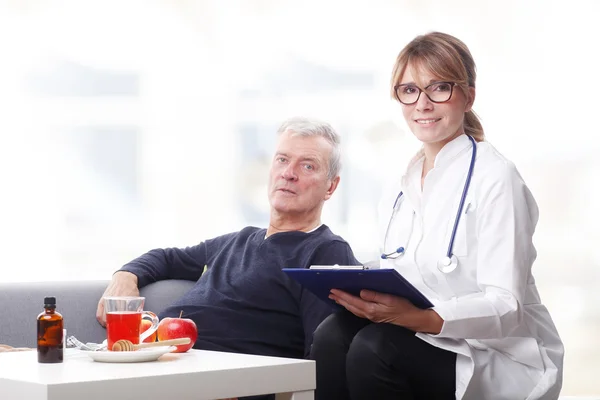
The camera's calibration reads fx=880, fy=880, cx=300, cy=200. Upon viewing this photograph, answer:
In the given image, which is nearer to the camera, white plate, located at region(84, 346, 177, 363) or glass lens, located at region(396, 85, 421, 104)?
white plate, located at region(84, 346, 177, 363)

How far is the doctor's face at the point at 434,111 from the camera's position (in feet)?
6.64

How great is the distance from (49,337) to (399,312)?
0.69 m

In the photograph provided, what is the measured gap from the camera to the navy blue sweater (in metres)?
2.38

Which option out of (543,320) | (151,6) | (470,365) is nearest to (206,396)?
(470,365)

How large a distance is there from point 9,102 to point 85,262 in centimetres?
92

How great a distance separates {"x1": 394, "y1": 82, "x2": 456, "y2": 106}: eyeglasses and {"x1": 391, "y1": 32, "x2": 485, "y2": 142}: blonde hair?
2 centimetres

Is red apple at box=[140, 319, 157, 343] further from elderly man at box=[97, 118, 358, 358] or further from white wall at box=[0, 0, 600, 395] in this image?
white wall at box=[0, 0, 600, 395]

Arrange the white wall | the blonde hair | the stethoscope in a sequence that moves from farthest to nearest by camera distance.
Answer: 1. the white wall
2. the blonde hair
3. the stethoscope

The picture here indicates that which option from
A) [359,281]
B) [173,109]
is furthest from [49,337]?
[173,109]

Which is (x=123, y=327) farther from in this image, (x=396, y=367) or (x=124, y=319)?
(x=396, y=367)

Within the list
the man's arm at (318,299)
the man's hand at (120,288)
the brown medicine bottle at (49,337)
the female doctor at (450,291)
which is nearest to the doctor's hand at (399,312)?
the female doctor at (450,291)

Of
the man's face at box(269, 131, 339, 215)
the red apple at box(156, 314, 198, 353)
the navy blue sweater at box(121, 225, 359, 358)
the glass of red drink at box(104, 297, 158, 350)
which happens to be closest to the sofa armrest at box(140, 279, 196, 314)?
the navy blue sweater at box(121, 225, 359, 358)

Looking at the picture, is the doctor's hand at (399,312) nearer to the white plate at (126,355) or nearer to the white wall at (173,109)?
the white plate at (126,355)

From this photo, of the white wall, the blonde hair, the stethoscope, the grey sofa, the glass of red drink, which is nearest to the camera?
the glass of red drink
